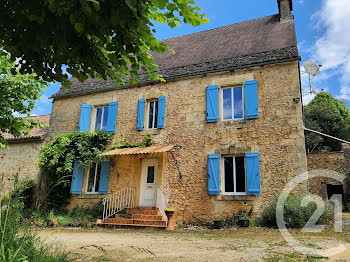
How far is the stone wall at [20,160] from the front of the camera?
39.9ft

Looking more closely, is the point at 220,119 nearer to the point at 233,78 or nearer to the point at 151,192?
the point at 233,78

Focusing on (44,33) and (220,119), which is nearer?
(44,33)

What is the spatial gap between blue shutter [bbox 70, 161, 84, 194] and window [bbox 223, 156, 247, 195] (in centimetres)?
566

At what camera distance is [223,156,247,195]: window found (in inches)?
355

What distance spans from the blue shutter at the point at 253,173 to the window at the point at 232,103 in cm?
151

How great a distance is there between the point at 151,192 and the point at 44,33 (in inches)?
313

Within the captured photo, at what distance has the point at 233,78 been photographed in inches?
390

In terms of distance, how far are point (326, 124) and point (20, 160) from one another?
21.1 m

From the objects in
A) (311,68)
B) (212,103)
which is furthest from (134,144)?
(311,68)

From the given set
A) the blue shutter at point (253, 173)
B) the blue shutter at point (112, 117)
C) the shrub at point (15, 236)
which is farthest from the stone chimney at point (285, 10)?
the shrub at point (15, 236)

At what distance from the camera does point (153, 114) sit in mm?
11055

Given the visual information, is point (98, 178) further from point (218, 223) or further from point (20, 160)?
point (218, 223)

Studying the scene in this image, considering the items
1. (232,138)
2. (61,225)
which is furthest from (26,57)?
(61,225)

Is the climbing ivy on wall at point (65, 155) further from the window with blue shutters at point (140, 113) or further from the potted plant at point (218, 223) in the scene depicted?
the potted plant at point (218, 223)
